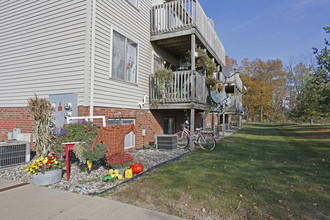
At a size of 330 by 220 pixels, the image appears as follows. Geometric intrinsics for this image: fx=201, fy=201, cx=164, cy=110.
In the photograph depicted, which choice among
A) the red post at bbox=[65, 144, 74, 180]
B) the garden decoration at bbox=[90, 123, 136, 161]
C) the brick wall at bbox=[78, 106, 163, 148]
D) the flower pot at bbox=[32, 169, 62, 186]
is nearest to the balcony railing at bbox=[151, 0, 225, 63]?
the brick wall at bbox=[78, 106, 163, 148]

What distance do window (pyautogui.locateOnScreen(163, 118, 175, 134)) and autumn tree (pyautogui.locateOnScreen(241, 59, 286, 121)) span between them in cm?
2931

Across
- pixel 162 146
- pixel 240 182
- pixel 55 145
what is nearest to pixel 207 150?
pixel 162 146

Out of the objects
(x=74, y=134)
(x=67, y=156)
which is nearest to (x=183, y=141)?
(x=74, y=134)

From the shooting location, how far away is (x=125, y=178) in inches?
173

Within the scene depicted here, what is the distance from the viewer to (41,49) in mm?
6617

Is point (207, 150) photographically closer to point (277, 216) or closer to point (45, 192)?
point (277, 216)

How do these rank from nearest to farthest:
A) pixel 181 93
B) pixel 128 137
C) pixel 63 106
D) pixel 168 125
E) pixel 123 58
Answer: pixel 63 106, pixel 123 58, pixel 128 137, pixel 181 93, pixel 168 125

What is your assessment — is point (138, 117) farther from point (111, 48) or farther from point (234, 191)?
point (234, 191)

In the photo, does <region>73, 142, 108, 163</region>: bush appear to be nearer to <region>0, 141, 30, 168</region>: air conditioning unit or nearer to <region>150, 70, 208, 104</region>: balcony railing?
Answer: <region>0, 141, 30, 168</region>: air conditioning unit

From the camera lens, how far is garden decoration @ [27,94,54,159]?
4.88m

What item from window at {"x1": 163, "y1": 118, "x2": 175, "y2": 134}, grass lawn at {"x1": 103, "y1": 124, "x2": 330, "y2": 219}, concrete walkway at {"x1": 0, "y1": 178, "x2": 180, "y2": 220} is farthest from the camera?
window at {"x1": 163, "y1": 118, "x2": 175, "y2": 134}

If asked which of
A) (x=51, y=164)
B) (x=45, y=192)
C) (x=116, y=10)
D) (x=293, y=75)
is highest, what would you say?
(x=293, y=75)

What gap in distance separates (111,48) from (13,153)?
4011mm

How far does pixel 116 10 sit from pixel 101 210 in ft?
20.1
